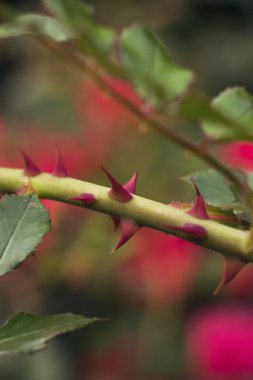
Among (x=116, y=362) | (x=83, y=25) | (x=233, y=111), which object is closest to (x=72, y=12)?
(x=83, y=25)

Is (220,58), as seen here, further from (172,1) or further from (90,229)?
(90,229)

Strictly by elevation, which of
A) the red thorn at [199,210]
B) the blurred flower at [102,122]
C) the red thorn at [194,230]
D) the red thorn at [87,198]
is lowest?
the red thorn at [194,230]

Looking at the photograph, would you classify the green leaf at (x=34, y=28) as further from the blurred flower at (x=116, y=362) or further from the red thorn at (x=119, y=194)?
the blurred flower at (x=116, y=362)

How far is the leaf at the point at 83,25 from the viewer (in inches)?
18.7

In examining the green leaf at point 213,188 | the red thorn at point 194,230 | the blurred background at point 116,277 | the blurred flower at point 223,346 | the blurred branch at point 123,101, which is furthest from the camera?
the blurred background at point 116,277

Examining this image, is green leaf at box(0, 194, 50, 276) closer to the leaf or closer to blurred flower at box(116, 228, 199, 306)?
the leaf

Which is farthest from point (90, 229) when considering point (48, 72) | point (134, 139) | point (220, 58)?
point (220, 58)

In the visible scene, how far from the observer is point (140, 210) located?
608mm

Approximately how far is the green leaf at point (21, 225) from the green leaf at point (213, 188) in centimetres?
16

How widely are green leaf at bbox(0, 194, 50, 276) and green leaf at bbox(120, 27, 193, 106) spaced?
15cm

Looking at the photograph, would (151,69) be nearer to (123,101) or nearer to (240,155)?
(123,101)

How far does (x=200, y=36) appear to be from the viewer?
11.3 feet

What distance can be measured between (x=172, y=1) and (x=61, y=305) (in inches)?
57.3

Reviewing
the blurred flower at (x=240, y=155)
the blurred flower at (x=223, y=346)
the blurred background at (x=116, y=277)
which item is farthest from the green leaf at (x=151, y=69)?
the blurred flower at (x=223, y=346)
